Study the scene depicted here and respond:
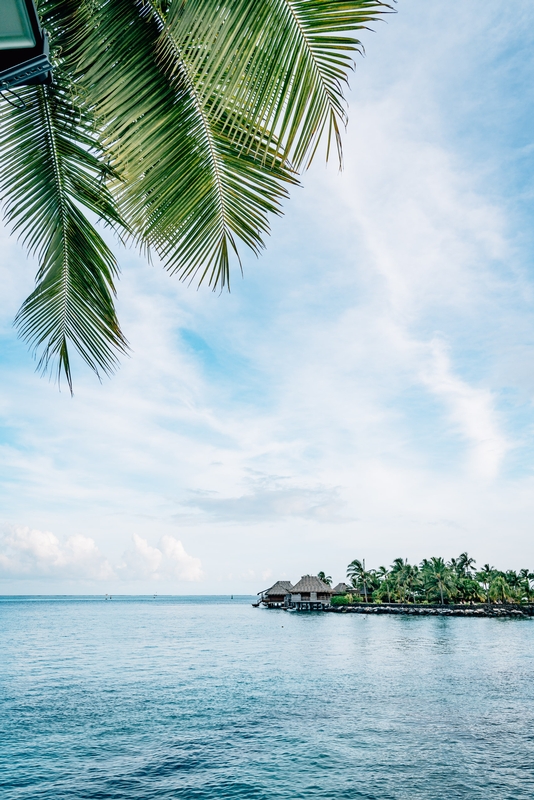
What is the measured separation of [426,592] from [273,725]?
2720 inches

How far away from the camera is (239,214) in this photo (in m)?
2.10

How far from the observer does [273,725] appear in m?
18.6

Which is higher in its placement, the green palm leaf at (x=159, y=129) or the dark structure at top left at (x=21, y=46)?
the green palm leaf at (x=159, y=129)

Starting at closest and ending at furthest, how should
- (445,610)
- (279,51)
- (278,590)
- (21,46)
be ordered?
(21,46), (279,51), (445,610), (278,590)

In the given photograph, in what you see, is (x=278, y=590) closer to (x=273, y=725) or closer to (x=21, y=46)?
(x=273, y=725)

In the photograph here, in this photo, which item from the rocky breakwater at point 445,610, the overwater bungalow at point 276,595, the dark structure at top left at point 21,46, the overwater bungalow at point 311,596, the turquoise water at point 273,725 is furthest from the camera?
the overwater bungalow at point 276,595

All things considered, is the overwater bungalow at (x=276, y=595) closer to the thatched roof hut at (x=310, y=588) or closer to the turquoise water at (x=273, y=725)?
the thatched roof hut at (x=310, y=588)

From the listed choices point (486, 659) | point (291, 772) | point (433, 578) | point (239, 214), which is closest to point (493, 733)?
point (291, 772)

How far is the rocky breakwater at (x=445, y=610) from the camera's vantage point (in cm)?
6862

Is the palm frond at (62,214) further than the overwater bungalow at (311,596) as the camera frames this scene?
No

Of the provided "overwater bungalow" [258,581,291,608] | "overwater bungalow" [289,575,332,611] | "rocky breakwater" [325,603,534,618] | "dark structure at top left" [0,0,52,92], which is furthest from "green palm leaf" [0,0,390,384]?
"overwater bungalow" [258,581,291,608]

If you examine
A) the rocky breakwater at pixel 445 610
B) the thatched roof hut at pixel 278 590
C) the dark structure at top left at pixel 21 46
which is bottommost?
the rocky breakwater at pixel 445 610

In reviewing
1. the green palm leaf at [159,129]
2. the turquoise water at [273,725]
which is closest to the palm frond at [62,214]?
the green palm leaf at [159,129]

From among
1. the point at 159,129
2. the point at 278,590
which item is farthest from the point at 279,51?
the point at 278,590
